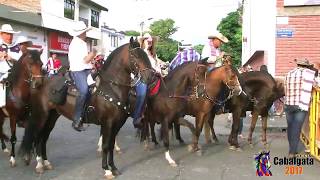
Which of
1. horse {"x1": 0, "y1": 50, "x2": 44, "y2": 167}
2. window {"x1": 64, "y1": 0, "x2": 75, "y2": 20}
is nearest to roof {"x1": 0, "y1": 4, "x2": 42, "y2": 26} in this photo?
window {"x1": 64, "y1": 0, "x2": 75, "y2": 20}

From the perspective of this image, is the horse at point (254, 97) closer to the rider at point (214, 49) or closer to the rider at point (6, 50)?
the rider at point (214, 49)

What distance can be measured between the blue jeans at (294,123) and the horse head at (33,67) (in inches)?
201

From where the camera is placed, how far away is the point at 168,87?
30.0 feet

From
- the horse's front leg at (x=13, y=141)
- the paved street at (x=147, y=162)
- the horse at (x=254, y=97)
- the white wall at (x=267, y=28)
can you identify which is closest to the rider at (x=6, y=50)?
the horse's front leg at (x=13, y=141)

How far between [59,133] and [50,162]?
3.87 m

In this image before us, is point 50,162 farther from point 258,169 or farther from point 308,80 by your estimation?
point 308,80

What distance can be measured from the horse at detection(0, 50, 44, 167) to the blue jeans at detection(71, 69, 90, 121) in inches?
31.9

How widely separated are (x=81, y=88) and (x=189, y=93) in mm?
2649

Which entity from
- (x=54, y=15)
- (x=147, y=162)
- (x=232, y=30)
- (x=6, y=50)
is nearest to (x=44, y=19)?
(x=54, y=15)

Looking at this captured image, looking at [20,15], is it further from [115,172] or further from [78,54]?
[115,172]

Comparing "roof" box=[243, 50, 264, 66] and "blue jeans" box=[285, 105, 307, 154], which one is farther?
"roof" box=[243, 50, 264, 66]

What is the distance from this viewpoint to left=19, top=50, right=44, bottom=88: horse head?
7.96m

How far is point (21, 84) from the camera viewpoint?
8336mm

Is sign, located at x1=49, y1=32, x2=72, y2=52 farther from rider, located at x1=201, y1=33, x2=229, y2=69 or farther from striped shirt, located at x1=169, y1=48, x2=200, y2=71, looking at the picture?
rider, located at x1=201, y1=33, x2=229, y2=69
